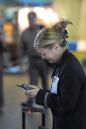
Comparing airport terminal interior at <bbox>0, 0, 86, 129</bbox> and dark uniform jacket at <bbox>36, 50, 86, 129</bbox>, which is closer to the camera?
dark uniform jacket at <bbox>36, 50, 86, 129</bbox>

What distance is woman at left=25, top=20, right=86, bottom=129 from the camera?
385cm

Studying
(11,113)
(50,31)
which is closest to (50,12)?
(11,113)

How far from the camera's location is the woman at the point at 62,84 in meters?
3.85

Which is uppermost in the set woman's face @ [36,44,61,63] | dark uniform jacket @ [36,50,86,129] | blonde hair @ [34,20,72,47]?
blonde hair @ [34,20,72,47]

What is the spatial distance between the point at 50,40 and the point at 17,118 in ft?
15.5

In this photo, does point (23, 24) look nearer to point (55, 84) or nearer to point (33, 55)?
point (33, 55)

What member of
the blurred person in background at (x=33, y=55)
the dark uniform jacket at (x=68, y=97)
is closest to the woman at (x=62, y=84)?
the dark uniform jacket at (x=68, y=97)

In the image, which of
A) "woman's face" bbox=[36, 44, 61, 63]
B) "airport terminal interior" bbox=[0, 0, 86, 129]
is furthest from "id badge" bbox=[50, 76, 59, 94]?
"airport terminal interior" bbox=[0, 0, 86, 129]

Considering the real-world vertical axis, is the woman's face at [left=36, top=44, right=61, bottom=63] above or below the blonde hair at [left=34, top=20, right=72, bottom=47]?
below

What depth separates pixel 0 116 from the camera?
8.98 metres

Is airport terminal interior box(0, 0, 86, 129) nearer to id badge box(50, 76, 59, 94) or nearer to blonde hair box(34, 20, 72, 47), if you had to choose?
id badge box(50, 76, 59, 94)

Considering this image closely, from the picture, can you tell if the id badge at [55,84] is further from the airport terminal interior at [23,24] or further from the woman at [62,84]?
the airport terminal interior at [23,24]

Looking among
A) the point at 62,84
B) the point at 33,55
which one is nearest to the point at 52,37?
the point at 62,84

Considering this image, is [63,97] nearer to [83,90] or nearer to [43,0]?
[83,90]
